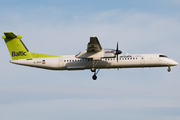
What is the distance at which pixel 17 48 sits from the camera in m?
30.1

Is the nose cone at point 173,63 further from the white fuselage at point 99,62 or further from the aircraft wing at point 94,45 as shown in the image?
the aircraft wing at point 94,45

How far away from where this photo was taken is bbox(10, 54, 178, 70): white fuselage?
1152 inches

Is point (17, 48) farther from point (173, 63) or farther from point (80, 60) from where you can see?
point (173, 63)

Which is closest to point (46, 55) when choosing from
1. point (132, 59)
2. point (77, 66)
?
point (77, 66)

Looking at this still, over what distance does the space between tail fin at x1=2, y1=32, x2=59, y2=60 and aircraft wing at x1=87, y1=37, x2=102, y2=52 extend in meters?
5.48

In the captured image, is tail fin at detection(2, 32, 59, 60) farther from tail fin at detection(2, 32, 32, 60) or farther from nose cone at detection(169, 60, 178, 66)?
nose cone at detection(169, 60, 178, 66)

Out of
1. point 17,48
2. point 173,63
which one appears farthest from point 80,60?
point 173,63

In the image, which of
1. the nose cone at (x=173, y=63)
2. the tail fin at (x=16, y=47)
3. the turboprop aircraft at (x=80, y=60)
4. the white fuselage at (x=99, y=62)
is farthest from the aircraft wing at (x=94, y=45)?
the nose cone at (x=173, y=63)

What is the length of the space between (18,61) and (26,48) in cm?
172

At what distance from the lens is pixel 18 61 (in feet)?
97.9

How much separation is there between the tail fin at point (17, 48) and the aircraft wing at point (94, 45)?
5483mm

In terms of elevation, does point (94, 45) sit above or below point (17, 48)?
above

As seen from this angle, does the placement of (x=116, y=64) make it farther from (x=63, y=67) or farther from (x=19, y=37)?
(x=19, y=37)

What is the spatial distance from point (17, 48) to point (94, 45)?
8566 mm
